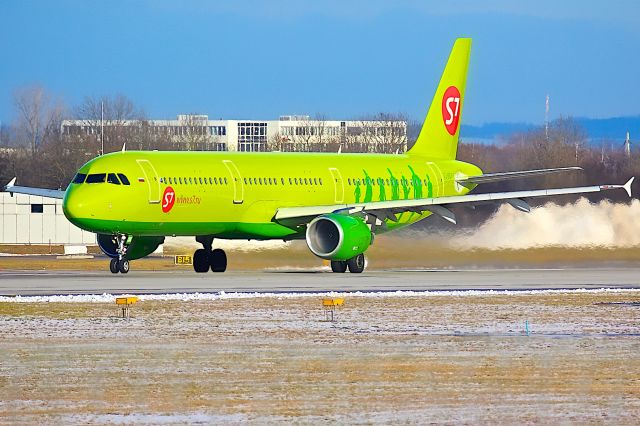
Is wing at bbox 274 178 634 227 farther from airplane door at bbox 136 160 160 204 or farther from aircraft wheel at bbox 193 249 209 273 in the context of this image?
airplane door at bbox 136 160 160 204

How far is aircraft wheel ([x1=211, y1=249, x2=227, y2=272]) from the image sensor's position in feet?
156

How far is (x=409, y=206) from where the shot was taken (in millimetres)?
45469

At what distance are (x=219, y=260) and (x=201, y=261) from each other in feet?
2.10

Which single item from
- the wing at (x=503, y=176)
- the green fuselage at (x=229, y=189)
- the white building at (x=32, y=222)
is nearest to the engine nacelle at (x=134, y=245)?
the green fuselage at (x=229, y=189)

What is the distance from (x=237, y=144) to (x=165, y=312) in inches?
6250

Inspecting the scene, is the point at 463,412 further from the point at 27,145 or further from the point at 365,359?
the point at 27,145

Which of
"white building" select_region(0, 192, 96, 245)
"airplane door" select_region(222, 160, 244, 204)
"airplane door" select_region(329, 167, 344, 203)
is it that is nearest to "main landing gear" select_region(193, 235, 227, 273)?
"airplane door" select_region(222, 160, 244, 204)

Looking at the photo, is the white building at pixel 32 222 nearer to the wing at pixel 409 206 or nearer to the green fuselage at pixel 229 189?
the green fuselage at pixel 229 189

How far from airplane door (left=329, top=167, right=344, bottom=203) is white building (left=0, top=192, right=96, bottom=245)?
4035 centimetres

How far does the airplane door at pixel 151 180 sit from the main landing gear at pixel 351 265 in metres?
6.22

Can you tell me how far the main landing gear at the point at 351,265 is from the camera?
149ft

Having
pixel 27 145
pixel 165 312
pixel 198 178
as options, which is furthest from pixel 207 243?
pixel 27 145

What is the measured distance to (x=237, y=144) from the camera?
186000mm

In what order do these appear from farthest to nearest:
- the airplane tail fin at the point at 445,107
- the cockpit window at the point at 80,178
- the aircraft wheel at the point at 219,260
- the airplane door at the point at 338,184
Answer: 1. the airplane tail fin at the point at 445,107
2. the airplane door at the point at 338,184
3. the aircraft wheel at the point at 219,260
4. the cockpit window at the point at 80,178
